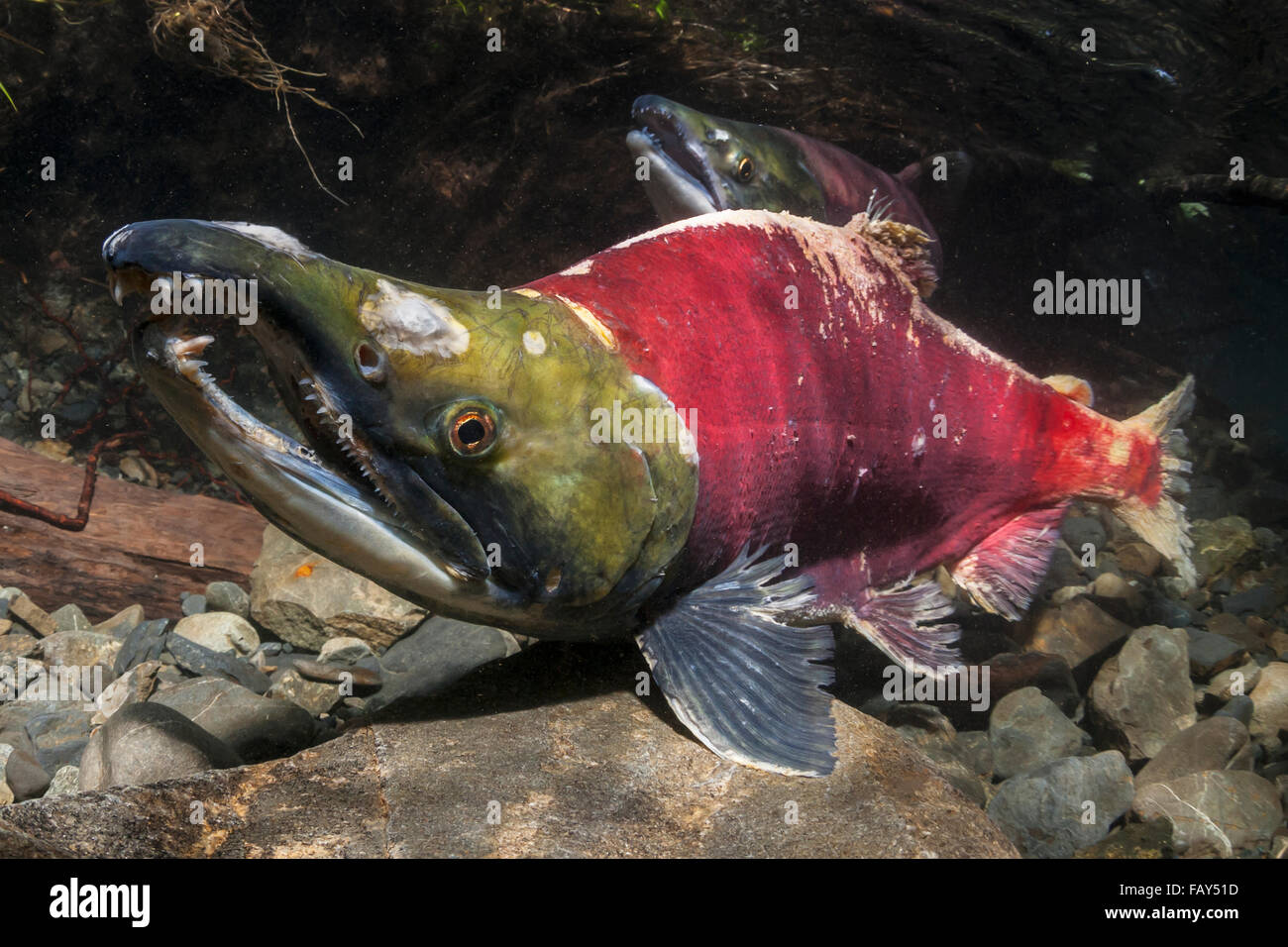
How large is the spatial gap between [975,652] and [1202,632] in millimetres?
1421

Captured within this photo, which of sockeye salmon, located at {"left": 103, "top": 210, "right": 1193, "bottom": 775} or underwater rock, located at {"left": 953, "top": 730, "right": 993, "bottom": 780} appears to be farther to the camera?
underwater rock, located at {"left": 953, "top": 730, "right": 993, "bottom": 780}

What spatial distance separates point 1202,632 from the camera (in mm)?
4723

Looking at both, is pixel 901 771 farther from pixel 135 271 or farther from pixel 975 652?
pixel 135 271

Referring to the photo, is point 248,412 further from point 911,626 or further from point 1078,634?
point 1078,634

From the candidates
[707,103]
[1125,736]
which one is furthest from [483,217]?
[1125,736]

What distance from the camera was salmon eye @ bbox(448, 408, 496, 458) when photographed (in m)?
2.15

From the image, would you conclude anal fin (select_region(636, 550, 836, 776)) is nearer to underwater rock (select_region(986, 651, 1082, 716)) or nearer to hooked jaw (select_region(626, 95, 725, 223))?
underwater rock (select_region(986, 651, 1082, 716))

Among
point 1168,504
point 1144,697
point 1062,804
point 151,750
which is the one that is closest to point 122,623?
point 151,750

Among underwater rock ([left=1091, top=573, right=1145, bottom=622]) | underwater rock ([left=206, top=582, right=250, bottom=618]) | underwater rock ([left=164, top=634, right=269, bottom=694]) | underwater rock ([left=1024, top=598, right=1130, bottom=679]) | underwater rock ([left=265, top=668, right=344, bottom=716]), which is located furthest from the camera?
underwater rock ([left=1091, top=573, right=1145, bottom=622])

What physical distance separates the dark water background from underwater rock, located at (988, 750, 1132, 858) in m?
5.00

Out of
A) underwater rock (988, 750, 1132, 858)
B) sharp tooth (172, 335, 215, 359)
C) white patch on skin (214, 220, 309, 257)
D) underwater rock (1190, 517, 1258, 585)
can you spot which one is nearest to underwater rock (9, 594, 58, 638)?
sharp tooth (172, 335, 215, 359)

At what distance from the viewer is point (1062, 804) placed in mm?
3025

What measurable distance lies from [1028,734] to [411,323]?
3.41m

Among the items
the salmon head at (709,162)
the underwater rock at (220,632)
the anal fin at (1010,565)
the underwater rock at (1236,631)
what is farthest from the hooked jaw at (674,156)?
the underwater rock at (1236,631)
